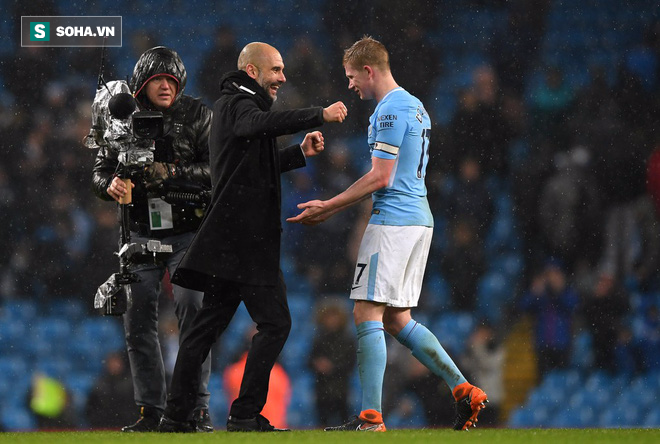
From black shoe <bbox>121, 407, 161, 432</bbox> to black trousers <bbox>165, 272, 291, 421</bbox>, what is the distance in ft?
1.14

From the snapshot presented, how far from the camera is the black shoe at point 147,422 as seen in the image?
161 inches

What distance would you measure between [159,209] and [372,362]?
111cm

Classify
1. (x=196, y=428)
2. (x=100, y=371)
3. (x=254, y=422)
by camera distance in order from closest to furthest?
(x=254, y=422)
(x=196, y=428)
(x=100, y=371)

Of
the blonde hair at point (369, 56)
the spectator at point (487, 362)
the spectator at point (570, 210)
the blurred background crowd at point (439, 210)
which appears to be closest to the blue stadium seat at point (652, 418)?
the blurred background crowd at point (439, 210)

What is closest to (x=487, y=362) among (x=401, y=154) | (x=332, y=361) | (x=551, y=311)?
(x=551, y=311)

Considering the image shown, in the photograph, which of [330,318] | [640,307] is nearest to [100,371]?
[330,318]

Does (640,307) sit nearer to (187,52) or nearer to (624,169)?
(624,169)

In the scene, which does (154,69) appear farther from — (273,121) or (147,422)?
(147,422)

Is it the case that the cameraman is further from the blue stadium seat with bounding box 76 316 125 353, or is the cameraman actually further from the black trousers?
the blue stadium seat with bounding box 76 316 125 353

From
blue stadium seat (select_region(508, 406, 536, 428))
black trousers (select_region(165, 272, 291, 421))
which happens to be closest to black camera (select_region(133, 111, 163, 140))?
black trousers (select_region(165, 272, 291, 421))

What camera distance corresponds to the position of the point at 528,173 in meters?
6.67

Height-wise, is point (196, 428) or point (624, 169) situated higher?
point (624, 169)

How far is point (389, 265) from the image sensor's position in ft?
13.0

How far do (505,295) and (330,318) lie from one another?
1.14 metres
